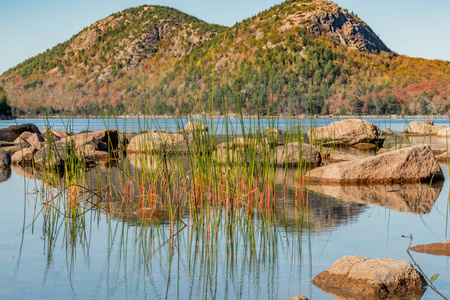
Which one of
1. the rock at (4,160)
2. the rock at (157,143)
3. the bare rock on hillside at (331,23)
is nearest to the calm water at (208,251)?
the rock at (157,143)

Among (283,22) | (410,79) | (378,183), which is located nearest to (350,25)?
(283,22)

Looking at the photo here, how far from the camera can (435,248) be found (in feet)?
17.3

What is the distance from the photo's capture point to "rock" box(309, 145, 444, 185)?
10.3m

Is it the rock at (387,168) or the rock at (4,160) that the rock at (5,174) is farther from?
the rock at (387,168)

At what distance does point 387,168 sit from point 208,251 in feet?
19.8

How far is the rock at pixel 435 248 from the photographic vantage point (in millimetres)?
5184

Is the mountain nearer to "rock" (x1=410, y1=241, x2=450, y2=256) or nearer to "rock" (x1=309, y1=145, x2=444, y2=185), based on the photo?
"rock" (x1=309, y1=145, x2=444, y2=185)

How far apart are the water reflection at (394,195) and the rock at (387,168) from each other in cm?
35

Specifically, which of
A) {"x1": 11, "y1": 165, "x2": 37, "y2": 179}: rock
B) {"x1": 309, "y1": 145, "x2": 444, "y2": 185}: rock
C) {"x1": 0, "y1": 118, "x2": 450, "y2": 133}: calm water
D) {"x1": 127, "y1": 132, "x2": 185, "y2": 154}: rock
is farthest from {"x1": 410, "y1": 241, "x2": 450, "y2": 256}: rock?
{"x1": 11, "y1": 165, "x2": 37, "y2": 179}: rock

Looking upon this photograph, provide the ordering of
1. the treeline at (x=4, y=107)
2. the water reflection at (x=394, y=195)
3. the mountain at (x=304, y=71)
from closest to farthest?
the water reflection at (x=394, y=195), the treeline at (x=4, y=107), the mountain at (x=304, y=71)

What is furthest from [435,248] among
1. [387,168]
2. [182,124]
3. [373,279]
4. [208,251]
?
[387,168]

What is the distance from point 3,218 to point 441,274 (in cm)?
577

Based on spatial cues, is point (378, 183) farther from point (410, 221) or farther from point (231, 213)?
point (231, 213)

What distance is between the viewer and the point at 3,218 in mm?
7430
